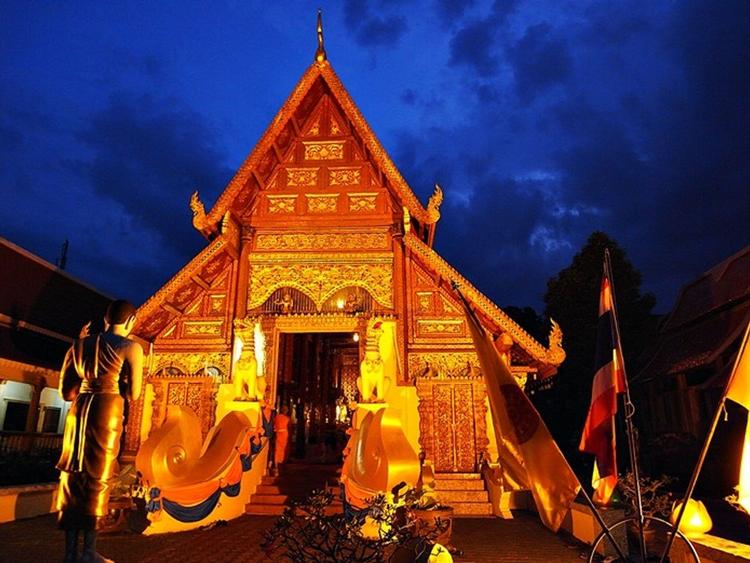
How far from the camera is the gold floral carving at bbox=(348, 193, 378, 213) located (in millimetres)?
8820

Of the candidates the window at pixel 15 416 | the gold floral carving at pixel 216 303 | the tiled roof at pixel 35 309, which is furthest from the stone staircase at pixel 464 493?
the window at pixel 15 416

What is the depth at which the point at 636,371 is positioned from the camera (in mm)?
14320

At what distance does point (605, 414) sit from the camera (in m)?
2.51

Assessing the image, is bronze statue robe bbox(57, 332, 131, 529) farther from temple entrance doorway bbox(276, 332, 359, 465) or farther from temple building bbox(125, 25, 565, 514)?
temple entrance doorway bbox(276, 332, 359, 465)

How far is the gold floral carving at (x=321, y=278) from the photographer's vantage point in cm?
829

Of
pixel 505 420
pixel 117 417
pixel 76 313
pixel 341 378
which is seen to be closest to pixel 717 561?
pixel 505 420

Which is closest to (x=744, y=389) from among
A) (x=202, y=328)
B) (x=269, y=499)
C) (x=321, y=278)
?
(x=269, y=499)

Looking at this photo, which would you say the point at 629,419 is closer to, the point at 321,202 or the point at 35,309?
the point at 321,202

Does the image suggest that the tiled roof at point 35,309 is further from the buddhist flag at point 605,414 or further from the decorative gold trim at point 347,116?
the buddhist flag at point 605,414

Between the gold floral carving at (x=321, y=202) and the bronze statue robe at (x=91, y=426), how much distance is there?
228 inches

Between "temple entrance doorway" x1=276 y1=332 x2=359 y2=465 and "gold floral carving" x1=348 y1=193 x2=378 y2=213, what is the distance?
3.37m

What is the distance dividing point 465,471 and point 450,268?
122 inches

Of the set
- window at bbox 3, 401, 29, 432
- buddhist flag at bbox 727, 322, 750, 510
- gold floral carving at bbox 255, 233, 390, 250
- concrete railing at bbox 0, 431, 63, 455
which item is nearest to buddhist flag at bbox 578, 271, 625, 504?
buddhist flag at bbox 727, 322, 750, 510

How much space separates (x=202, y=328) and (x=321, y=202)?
3.04 meters
